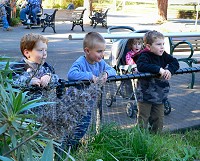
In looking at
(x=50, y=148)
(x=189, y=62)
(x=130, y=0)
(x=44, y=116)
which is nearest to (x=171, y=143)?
(x=44, y=116)

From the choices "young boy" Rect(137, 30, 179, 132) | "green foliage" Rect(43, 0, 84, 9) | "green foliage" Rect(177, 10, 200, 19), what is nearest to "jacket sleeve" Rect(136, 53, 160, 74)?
"young boy" Rect(137, 30, 179, 132)

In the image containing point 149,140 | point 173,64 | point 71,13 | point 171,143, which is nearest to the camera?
point 149,140

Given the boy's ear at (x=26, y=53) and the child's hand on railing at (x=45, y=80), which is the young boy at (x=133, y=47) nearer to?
the boy's ear at (x=26, y=53)

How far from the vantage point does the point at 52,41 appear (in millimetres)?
18109

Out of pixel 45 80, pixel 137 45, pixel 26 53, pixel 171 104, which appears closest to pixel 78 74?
pixel 26 53

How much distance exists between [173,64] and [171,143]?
1.04 metres

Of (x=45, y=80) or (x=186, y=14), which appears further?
(x=186, y=14)

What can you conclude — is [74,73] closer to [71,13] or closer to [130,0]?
[71,13]

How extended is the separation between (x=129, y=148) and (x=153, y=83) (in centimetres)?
129

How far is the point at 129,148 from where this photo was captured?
159 inches

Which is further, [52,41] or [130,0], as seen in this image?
[130,0]

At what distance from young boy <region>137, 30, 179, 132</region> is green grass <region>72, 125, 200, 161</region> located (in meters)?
0.75

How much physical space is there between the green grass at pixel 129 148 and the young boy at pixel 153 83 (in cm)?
75

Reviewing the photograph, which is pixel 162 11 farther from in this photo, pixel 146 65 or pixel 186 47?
pixel 146 65
